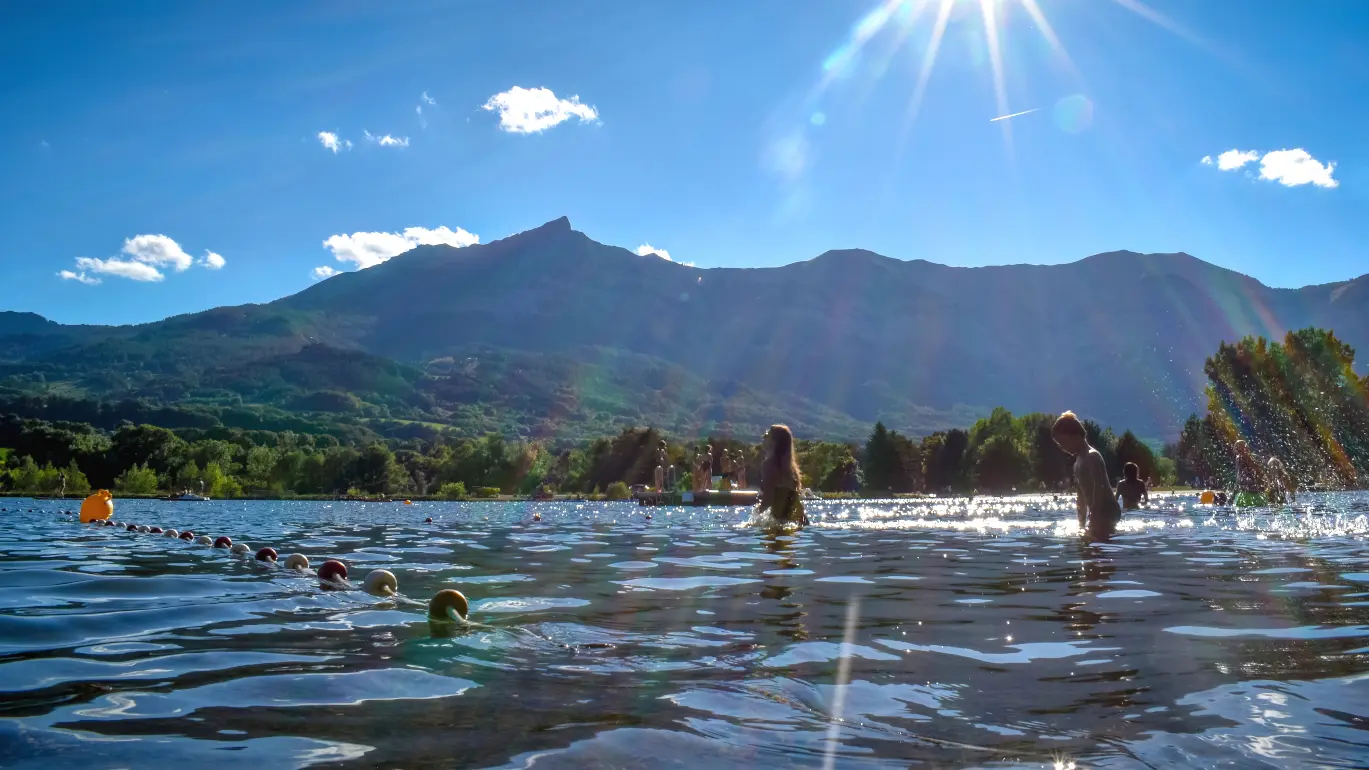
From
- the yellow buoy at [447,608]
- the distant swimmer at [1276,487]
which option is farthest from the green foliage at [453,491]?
the yellow buoy at [447,608]

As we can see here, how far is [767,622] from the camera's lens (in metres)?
7.22

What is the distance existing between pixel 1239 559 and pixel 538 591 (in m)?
10.0

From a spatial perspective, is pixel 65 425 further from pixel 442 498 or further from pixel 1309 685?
pixel 1309 685

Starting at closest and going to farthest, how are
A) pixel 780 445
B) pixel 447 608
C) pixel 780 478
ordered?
1. pixel 447 608
2. pixel 780 445
3. pixel 780 478

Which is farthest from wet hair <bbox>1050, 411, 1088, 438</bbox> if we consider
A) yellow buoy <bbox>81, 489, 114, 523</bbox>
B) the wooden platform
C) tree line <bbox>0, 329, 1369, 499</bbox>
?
tree line <bbox>0, 329, 1369, 499</bbox>

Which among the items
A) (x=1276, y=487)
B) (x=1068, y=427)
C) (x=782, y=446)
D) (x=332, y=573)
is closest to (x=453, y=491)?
(x=1276, y=487)

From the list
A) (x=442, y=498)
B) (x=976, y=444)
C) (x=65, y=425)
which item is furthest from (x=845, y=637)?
(x=65, y=425)

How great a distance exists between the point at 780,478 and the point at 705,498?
44.1 meters

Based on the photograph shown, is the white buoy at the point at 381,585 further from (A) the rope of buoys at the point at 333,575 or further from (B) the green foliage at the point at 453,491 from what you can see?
(B) the green foliage at the point at 453,491

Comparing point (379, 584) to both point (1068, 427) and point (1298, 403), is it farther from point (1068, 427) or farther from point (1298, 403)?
point (1298, 403)

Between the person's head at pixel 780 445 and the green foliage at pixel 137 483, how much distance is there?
513 ft

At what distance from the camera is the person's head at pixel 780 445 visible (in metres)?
18.1

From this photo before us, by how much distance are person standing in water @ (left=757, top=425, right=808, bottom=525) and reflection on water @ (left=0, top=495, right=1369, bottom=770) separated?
7006 millimetres

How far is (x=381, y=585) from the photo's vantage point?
9.40 metres
